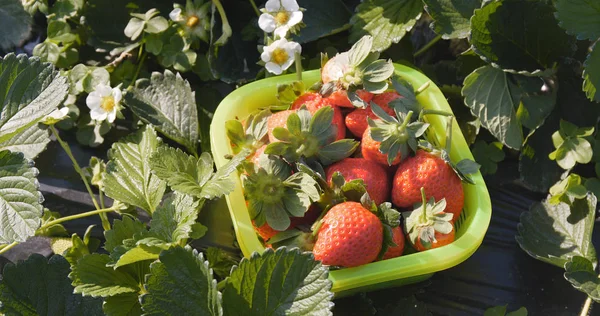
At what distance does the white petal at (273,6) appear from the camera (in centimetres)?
121

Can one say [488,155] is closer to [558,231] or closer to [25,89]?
[558,231]

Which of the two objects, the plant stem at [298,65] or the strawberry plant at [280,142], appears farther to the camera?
the plant stem at [298,65]

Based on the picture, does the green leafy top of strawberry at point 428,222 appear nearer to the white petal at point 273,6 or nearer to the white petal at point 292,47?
the white petal at point 292,47

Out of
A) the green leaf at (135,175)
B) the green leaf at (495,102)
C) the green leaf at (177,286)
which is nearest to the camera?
the green leaf at (177,286)

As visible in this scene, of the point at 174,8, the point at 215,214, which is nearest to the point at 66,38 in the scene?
the point at 174,8

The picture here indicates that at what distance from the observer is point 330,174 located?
1.07 metres

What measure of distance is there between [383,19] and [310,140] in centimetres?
43

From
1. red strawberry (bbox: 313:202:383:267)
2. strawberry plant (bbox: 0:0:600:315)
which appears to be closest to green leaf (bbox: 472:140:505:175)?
strawberry plant (bbox: 0:0:600:315)

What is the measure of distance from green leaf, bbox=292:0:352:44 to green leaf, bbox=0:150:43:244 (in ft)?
1.91

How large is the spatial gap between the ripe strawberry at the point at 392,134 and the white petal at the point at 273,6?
29 cm

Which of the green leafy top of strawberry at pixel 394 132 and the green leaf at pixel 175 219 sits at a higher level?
the green leafy top of strawberry at pixel 394 132

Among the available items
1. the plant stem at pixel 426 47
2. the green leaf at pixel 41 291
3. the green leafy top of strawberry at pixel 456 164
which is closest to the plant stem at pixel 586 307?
the green leafy top of strawberry at pixel 456 164

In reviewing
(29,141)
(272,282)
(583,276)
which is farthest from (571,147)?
(29,141)

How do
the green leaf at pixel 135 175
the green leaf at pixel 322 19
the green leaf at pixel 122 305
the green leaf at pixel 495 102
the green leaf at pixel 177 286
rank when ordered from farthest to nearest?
the green leaf at pixel 322 19 < the green leaf at pixel 495 102 < the green leaf at pixel 135 175 < the green leaf at pixel 122 305 < the green leaf at pixel 177 286
